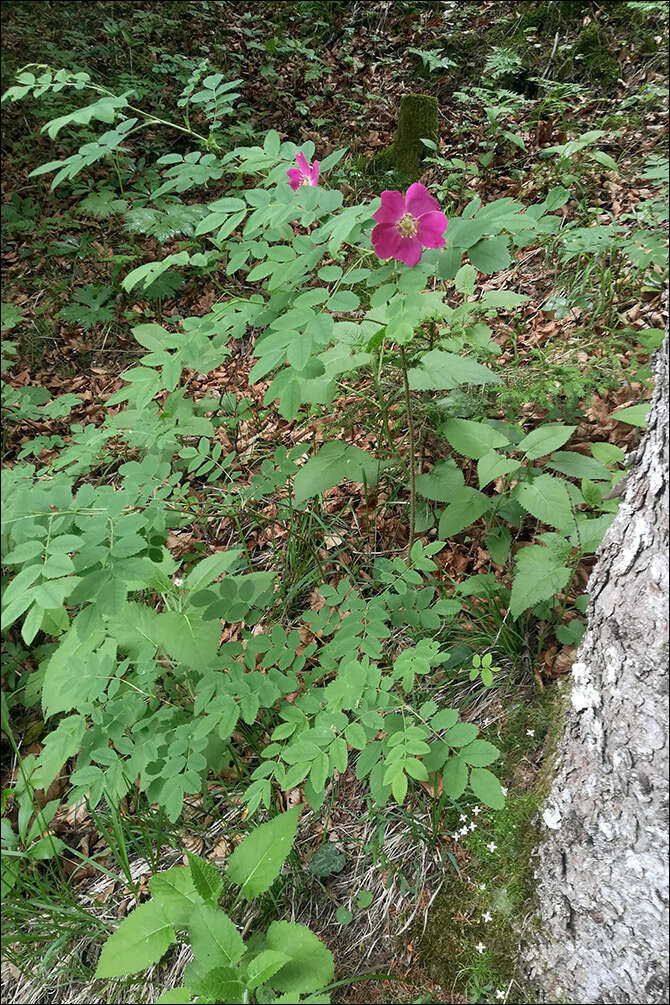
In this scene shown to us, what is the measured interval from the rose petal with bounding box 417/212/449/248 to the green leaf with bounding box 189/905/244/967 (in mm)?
1426

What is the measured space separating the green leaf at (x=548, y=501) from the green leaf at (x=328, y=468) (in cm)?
56

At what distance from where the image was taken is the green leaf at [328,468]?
2123 mm

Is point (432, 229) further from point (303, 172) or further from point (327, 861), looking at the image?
point (327, 861)

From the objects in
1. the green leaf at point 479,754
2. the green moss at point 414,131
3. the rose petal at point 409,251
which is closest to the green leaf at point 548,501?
the green leaf at point 479,754

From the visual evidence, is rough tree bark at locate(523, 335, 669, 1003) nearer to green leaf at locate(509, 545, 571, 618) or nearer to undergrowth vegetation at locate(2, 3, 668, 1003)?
undergrowth vegetation at locate(2, 3, 668, 1003)

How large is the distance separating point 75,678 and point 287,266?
4.01ft

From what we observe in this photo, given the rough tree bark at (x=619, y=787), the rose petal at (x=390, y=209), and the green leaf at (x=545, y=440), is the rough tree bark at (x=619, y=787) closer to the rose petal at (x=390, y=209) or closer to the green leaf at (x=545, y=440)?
the rose petal at (x=390, y=209)

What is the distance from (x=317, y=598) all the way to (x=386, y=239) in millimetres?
1447

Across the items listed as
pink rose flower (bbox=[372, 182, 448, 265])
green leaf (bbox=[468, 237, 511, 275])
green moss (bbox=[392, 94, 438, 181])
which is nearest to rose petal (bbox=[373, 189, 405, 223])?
pink rose flower (bbox=[372, 182, 448, 265])

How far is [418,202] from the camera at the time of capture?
1.32m

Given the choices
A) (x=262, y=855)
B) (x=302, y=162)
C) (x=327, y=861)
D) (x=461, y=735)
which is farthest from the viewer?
(x=327, y=861)

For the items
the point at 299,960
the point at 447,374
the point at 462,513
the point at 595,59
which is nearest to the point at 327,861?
the point at 299,960

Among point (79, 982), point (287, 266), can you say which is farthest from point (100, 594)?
point (79, 982)

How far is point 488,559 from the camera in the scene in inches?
85.7
